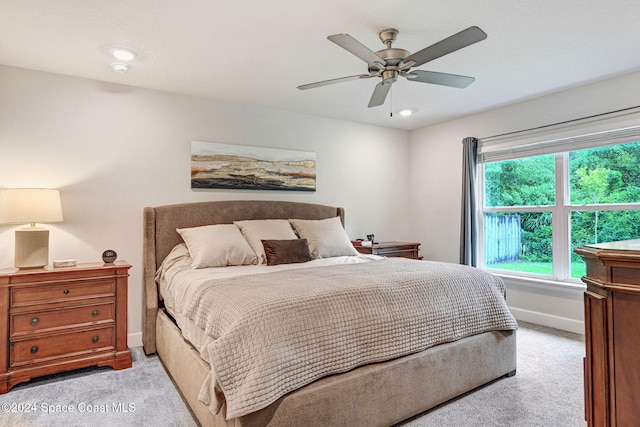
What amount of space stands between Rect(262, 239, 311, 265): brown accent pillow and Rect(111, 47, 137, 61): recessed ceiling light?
1.78 meters

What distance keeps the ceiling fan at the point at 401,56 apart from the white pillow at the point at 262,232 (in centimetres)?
157

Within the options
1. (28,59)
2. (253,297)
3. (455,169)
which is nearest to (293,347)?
(253,297)

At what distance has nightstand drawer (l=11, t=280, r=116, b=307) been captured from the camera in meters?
2.51

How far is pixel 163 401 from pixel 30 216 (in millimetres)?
1625

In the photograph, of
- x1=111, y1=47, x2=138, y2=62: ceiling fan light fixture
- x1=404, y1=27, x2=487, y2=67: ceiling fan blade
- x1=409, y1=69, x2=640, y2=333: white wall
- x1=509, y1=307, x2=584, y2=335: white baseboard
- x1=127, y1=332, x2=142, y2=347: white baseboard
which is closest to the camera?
x1=404, y1=27, x2=487, y2=67: ceiling fan blade

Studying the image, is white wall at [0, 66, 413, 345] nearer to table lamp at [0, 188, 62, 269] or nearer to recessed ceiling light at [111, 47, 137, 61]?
table lamp at [0, 188, 62, 269]

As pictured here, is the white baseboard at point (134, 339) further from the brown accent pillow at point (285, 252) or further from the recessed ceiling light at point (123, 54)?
the recessed ceiling light at point (123, 54)

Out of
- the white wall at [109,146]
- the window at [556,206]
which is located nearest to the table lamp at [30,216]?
the white wall at [109,146]

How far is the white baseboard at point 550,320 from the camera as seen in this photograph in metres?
3.55

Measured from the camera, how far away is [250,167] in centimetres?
397

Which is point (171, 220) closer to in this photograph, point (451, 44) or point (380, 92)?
point (380, 92)

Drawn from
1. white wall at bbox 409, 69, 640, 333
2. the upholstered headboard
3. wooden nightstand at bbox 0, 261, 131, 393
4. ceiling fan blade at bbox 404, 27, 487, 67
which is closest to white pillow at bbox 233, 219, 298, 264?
the upholstered headboard

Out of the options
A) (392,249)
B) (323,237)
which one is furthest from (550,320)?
(323,237)

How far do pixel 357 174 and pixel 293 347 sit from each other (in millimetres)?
3445
